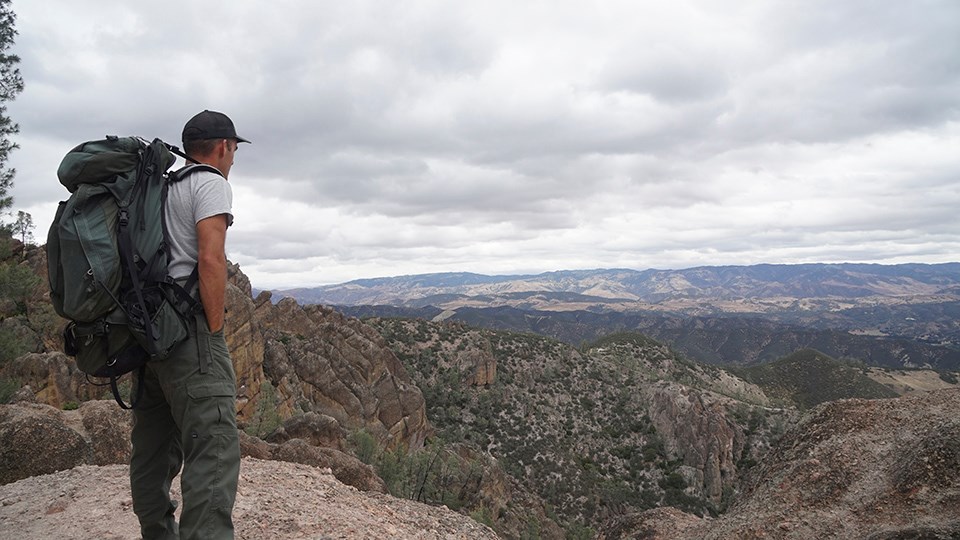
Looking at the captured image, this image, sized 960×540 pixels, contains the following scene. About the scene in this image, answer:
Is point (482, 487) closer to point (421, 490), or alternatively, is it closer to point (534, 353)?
point (421, 490)

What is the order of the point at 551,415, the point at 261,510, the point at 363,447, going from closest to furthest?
the point at 261,510, the point at 363,447, the point at 551,415

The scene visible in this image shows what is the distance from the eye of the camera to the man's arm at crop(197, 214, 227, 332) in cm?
340

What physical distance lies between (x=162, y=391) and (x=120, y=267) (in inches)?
40.2

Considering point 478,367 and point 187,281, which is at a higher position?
point 187,281

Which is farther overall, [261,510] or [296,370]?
[296,370]

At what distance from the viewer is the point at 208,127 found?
12.6 feet

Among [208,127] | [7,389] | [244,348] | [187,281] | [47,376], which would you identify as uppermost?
[208,127]

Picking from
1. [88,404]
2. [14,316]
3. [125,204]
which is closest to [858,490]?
[125,204]

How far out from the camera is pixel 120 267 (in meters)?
3.25

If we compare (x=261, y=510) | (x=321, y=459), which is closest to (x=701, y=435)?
(x=321, y=459)

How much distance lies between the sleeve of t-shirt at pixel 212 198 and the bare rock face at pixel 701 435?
52.7m

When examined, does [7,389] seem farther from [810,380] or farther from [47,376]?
[810,380]

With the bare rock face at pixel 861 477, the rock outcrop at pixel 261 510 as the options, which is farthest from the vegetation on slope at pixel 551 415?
the rock outcrop at pixel 261 510

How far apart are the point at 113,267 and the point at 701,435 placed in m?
56.3
